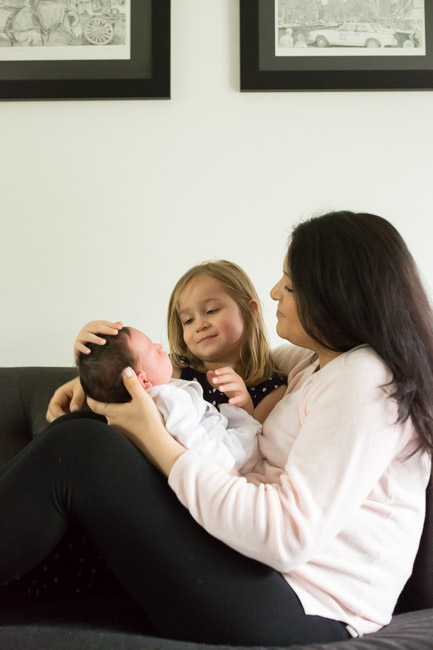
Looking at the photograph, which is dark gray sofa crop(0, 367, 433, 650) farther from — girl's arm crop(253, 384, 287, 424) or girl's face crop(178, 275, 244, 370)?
girl's face crop(178, 275, 244, 370)

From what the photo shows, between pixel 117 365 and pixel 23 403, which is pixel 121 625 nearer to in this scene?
pixel 117 365

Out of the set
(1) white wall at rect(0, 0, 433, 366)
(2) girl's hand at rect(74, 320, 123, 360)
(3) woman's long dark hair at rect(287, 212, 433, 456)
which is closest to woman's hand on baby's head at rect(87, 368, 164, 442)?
(2) girl's hand at rect(74, 320, 123, 360)

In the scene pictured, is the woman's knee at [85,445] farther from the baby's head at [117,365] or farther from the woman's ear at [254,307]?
the woman's ear at [254,307]

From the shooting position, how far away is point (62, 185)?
1829 millimetres

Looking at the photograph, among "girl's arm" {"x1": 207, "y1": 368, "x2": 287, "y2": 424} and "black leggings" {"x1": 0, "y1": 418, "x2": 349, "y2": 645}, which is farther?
"girl's arm" {"x1": 207, "y1": 368, "x2": 287, "y2": 424}

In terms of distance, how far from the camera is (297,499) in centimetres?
91

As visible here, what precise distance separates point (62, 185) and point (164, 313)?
496 mm

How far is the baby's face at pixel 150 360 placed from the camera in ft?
3.97

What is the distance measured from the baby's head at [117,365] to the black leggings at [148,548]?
193 millimetres

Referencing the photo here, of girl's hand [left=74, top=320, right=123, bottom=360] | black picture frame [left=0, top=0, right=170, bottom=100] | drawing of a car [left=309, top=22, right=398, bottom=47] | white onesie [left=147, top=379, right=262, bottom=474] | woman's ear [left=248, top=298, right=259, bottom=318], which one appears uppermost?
drawing of a car [left=309, top=22, right=398, bottom=47]

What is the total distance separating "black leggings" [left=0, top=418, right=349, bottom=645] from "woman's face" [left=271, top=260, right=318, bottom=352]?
384mm

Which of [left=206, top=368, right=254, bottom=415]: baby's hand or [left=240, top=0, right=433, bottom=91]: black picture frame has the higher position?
[left=240, top=0, right=433, bottom=91]: black picture frame

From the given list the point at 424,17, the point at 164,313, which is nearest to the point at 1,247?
the point at 164,313

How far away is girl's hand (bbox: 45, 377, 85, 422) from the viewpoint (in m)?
1.33
